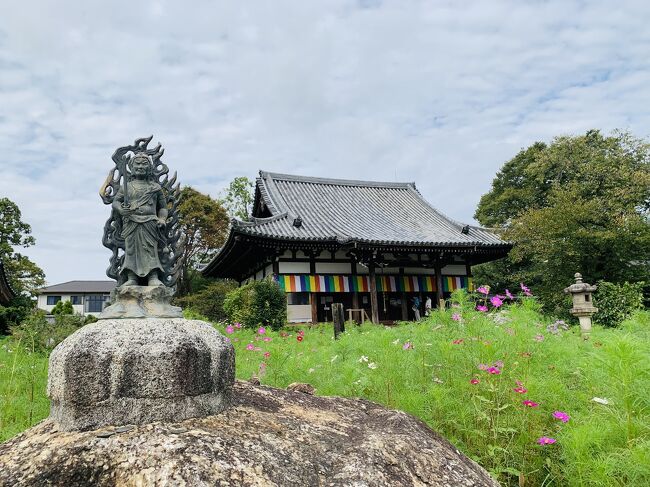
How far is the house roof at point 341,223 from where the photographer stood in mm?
14680

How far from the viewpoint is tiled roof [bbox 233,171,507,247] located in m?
15.3

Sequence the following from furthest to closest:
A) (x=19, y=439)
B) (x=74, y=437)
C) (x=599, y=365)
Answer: (x=599, y=365) → (x=19, y=439) → (x=74, y=437)

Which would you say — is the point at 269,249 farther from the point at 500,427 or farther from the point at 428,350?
the point at 500,427

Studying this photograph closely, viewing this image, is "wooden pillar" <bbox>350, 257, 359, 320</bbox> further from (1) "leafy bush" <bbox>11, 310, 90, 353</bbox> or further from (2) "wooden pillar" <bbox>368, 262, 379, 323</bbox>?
(1) "leafy bush" <bbox>11, 310, 90, 353</bbox>

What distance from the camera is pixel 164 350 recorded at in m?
2.78

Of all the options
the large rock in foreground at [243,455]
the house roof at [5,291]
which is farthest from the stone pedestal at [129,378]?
the house roof at [5,291]

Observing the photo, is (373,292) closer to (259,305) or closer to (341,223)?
(341,223)

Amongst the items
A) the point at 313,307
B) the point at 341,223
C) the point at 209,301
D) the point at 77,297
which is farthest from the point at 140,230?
the point at 77,297

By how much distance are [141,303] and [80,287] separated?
172 ft

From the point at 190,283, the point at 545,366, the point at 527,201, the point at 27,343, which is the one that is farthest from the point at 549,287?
the point at 190,283

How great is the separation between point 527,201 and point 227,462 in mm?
27493

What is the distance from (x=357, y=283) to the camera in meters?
16.2

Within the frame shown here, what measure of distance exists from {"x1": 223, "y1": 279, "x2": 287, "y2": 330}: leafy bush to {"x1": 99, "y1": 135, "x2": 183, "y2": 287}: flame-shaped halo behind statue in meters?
8.80

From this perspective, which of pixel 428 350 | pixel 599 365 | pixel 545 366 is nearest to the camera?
pixel 599 365
